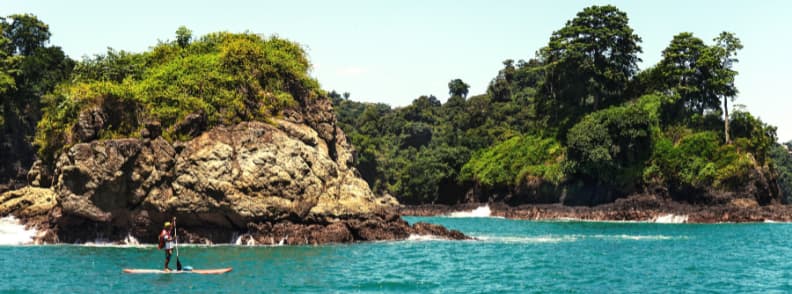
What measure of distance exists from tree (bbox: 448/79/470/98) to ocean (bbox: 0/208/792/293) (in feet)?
397

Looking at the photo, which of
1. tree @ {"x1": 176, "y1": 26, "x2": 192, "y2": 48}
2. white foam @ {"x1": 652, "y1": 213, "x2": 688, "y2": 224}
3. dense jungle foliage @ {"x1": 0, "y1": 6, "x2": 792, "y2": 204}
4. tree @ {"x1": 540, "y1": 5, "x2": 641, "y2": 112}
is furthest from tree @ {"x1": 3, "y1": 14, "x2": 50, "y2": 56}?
white foam @ {"x1": 652, "y1": 213, "x2": 688, "y2": 224}

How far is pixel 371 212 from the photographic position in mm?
42250

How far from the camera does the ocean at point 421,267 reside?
85.5ft

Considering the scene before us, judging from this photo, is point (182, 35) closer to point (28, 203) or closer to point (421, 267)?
point (28, 203)

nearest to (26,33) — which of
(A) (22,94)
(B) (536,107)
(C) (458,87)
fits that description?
(A) (22,94)

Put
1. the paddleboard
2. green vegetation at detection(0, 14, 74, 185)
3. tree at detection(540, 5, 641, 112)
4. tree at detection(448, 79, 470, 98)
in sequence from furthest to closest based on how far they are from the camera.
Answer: tree at detection(448, 79, 470, 98) → tree at detection(540, 5, 641, 112) → green vegetation at detection(0, 14, 74, 185) → the paddleboard

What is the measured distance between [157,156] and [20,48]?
6034 cm

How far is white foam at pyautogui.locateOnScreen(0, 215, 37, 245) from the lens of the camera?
39.5 meters

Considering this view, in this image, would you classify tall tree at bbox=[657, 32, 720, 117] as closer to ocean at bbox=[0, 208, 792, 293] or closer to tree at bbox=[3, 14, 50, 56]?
ocean at bbox=[0, 208, 792, 293]

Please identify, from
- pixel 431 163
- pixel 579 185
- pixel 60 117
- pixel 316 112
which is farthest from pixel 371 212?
pixel 431 163

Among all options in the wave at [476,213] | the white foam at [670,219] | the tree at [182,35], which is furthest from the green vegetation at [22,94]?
the white foam at [670,219]

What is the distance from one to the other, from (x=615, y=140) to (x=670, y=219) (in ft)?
35.8

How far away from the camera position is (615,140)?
81000 millimetres

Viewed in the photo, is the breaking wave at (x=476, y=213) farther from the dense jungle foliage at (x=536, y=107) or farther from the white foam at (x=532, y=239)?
the white foam at (x=532, y=239)
